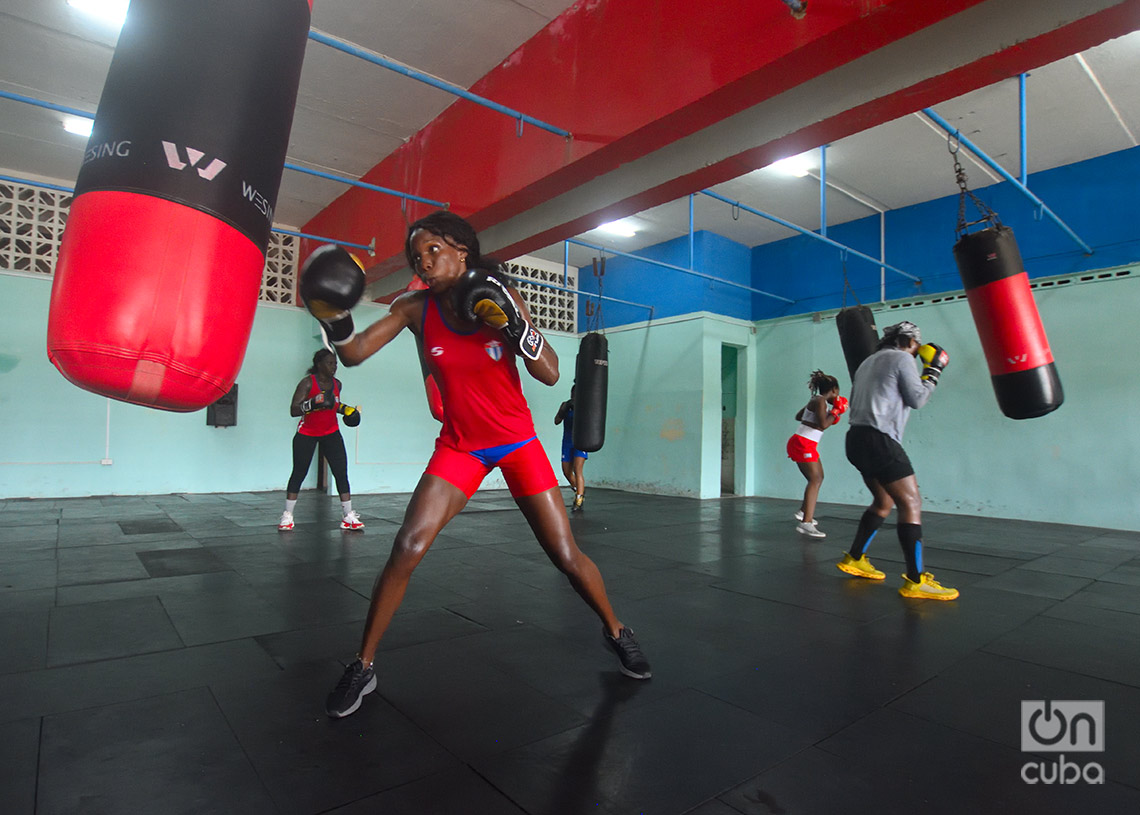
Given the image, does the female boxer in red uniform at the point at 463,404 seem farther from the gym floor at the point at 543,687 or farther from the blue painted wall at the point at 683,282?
the blue painted wall at the point at 683,282

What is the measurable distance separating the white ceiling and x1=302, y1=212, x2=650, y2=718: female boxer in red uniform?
3.29 meters

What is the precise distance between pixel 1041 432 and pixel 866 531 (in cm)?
469

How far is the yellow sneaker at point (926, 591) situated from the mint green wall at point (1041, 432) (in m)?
4.77

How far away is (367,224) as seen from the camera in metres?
7.02

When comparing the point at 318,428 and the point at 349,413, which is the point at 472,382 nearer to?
the point at 349,413

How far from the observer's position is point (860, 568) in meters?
3.85

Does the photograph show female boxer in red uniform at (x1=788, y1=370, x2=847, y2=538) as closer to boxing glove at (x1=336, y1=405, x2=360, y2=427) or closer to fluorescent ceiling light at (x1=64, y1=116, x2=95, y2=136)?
boxing glove at (x1=336, y1=405, x2=360, y2=427)

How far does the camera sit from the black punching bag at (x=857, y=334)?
522cm

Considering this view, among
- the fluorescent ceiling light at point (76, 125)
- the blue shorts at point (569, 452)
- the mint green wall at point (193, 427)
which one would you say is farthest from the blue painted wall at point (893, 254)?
the fluorescent ceiling light at point (76, 125)

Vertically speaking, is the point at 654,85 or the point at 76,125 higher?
the point at 76,125

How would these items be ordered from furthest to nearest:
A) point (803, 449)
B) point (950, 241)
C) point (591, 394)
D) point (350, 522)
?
1. point (950, 241)
2. point (591, 394)
3. point (803, 449)
4. point (350, 522)

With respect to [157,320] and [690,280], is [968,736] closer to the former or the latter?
[157,320]

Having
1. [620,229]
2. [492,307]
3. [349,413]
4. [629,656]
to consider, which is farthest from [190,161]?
[620,229]

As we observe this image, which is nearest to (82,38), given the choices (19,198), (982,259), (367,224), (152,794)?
(367,224)
